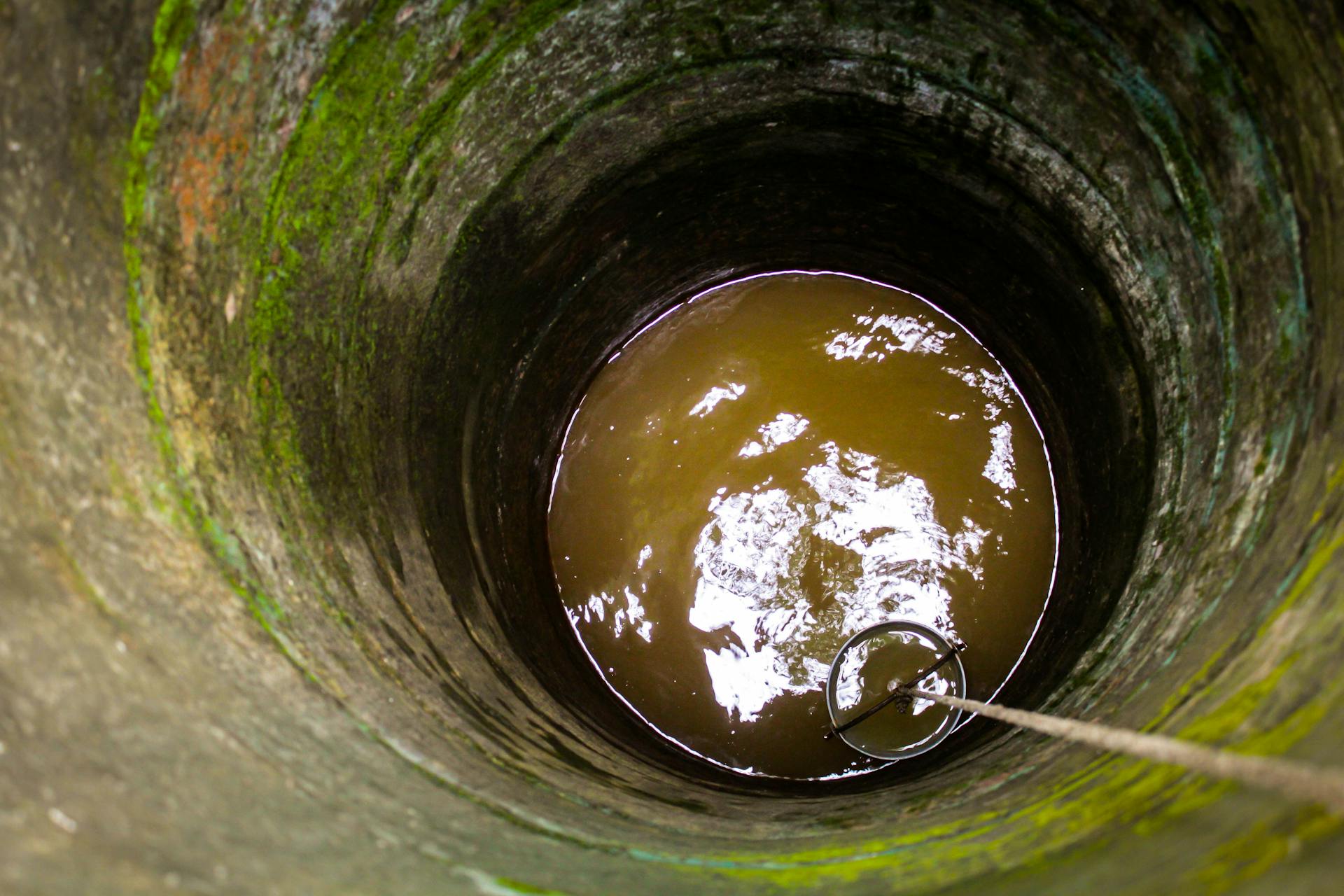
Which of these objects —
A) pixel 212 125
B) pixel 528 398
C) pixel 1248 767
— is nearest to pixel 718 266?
pixel 528 398

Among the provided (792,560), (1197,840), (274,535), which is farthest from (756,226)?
(1197,840)

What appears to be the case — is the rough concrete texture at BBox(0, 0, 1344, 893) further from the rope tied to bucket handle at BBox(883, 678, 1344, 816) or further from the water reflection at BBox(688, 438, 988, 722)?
the water reflection at BBox(688, 438, 988, 722)

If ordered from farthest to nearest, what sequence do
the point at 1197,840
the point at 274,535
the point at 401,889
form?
1. the point at 274,535
2. the point at 401,889
3. the point at 1197,840

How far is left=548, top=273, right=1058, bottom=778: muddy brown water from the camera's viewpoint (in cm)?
309

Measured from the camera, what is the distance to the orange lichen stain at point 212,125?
192 centimetres

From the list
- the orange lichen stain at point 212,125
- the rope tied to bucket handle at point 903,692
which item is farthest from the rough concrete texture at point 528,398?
the rope tied to bucket handle at point 903,692

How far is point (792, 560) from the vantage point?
3.13m

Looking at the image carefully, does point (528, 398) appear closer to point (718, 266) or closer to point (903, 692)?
point (718, 266)

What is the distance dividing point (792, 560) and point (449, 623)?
1.29m

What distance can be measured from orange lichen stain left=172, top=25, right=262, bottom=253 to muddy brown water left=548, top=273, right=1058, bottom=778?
182 cm

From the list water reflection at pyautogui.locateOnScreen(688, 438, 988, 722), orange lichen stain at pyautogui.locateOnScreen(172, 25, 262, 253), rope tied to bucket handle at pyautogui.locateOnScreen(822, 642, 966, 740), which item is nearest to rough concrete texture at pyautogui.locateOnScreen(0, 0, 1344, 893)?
orange lichen stain at pyautogui.locateOnScreen(172, 25, 262, 253)

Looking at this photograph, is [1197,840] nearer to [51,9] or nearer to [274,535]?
[274,535]

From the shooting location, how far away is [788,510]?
3.21 meters

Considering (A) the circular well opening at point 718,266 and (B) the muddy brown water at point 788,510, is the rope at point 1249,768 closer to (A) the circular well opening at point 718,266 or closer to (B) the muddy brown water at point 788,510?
(A) the circular well opening at point 718,266
